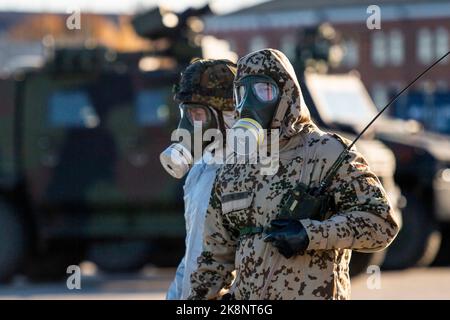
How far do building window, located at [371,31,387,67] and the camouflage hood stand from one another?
58.6 metres

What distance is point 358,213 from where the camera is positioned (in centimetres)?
501

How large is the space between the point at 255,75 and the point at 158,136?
1025cm

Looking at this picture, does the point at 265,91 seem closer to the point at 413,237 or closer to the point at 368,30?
the point at 413,237

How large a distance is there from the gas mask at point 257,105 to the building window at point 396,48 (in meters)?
58.3

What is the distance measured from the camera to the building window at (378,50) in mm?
63812

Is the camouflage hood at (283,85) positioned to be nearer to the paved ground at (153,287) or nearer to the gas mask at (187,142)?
the gas mask at (187,142)

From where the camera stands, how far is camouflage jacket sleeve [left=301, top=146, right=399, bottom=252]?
4.96 meters

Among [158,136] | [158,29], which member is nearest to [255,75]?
[158,136]

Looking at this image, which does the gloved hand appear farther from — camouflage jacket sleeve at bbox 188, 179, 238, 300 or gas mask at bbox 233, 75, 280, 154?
camouflage jacket sleeve at bbox 188, 179, 238, 300

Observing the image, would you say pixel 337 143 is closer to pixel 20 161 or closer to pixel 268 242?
pixel 268 242

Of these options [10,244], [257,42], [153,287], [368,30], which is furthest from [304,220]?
[368,30]

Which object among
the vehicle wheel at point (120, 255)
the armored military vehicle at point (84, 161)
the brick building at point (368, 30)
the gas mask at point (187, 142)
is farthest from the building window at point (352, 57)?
the gas mask at point (187, 142)

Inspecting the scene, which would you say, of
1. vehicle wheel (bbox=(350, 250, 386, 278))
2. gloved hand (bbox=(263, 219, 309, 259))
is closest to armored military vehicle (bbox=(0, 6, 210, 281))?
vehicle wheel (bbox=(350, 250, 386, 278))
